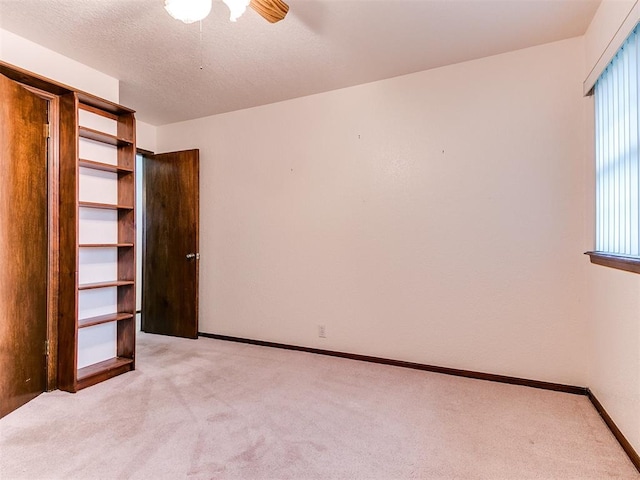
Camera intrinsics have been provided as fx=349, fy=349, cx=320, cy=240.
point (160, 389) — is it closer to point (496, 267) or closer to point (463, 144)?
point (496, 267)

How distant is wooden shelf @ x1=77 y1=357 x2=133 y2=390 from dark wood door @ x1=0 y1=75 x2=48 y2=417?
25cm

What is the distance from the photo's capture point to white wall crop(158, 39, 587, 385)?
2625 mm

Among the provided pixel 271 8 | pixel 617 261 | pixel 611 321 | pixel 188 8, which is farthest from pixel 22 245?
pixel 611 321

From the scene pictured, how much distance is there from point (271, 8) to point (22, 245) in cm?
222

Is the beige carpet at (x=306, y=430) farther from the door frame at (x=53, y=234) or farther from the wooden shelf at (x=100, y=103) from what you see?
the wooden shelf at (x=100, y=103)

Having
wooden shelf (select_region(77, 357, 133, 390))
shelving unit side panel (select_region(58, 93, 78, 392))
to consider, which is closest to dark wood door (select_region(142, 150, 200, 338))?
wooden shelf (select_region(77, 357, 133, 390))

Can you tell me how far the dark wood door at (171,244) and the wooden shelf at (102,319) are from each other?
3.34 ft

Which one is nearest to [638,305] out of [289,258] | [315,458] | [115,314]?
[315,458]

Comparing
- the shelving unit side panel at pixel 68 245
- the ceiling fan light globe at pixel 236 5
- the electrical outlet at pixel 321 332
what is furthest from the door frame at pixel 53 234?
the electrical outlet at pixel 321 332

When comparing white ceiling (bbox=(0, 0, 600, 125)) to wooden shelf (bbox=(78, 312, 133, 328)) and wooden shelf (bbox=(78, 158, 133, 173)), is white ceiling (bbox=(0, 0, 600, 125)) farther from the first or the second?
wooden shelf (bbox=(78, 312, 133, 328))

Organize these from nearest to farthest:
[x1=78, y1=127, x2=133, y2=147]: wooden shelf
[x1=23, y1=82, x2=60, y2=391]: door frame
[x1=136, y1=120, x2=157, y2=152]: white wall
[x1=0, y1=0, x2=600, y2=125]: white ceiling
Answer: [x1=0, y1=0, x2=600, y2=125]: white ceiling
[x1=23, y1=82, x2=60, y2=391]: door frame
[x1=78, y1=127, x2=133, y2=147]: wooden shelf
[x1=136, y1=120, x2=157, y2=152]: white wall

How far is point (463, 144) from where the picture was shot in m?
2.89

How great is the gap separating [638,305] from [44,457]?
10.2 ft

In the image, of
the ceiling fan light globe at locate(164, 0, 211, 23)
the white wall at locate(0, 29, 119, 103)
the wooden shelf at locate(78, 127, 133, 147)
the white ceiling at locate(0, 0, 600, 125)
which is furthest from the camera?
the wooden shelf at locate(78, 127, 133, 147)
